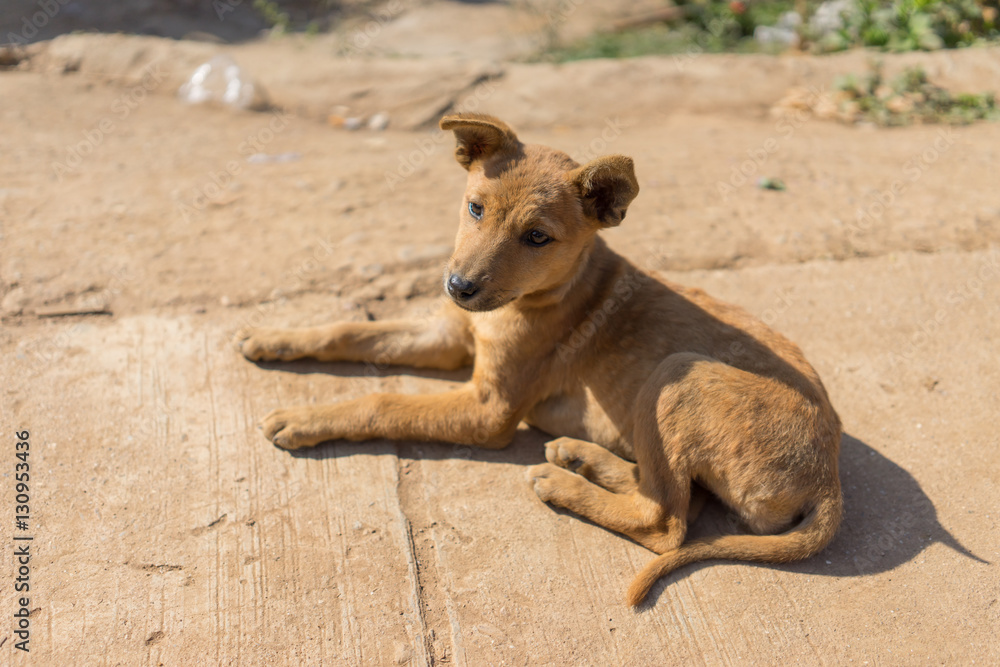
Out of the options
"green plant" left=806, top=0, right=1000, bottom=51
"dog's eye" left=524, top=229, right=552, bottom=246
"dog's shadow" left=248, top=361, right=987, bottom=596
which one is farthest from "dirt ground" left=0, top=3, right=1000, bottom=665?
"green plant" left=806, top=0, right=1000, bottom=51

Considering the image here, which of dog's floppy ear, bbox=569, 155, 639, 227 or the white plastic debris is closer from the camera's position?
dog's floppy ear, bbox=569, 155, 639, 227

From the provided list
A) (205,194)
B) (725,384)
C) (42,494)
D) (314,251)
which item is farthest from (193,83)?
(725,384)

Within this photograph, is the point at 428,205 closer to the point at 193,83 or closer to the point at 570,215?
the point at 570,215

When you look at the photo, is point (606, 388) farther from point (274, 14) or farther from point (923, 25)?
point (274, 14)

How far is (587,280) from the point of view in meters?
4.48

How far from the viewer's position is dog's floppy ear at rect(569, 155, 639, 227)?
381 centimetres

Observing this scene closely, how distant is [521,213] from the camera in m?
3.93

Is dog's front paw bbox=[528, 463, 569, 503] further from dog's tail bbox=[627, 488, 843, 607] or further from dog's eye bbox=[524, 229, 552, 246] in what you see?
dog's eye bbox=[524, 229, 552, 246]

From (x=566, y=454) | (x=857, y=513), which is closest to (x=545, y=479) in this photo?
(x=566, y=454)

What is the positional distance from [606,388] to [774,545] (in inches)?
50.1

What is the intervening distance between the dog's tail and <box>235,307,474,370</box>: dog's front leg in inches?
77.5

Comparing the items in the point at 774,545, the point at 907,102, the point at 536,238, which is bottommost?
the point at 774,545

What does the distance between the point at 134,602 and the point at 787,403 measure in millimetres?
3503

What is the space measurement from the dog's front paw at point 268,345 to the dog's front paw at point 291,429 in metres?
0.62
